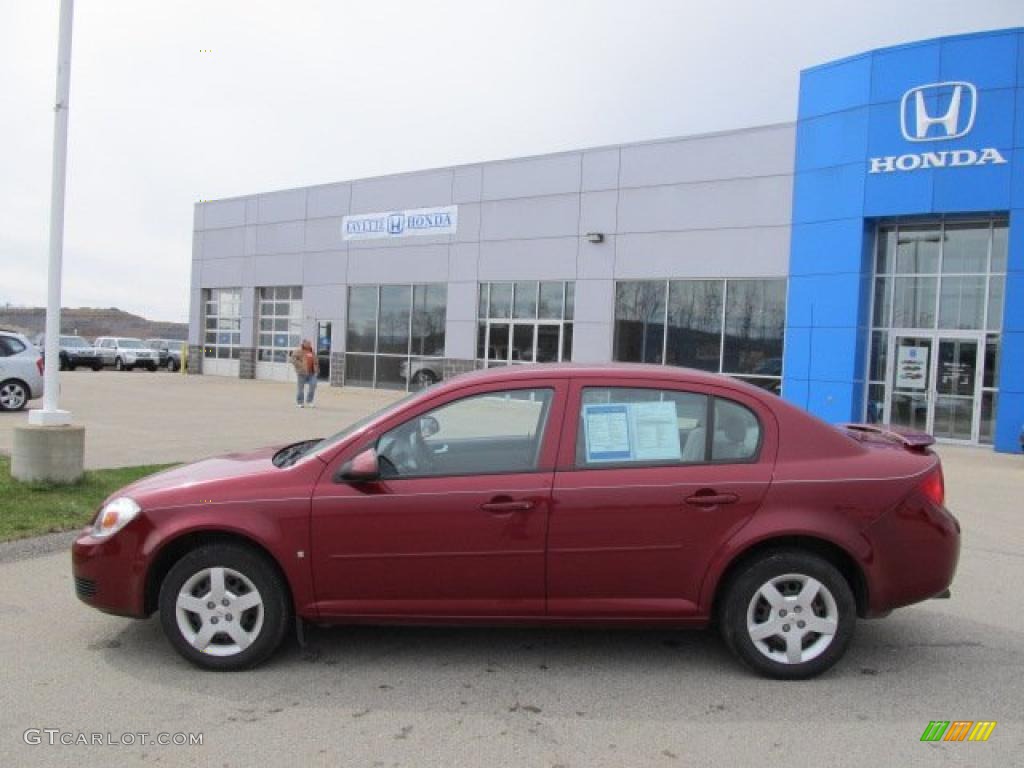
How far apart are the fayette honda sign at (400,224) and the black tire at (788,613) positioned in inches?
870

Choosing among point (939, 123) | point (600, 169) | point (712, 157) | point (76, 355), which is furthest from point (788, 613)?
A: point (76, 355)

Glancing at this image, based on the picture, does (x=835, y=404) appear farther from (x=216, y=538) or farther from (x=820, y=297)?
(x=216, y=538)

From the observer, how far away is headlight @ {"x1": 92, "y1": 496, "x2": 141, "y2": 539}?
4.41m

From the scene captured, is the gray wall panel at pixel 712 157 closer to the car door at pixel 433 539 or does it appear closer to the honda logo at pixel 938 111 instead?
the honda logo at pixel 938 111

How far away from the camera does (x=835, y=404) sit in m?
18.1

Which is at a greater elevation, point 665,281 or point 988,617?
point 665,281

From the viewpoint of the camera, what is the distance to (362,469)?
423cm

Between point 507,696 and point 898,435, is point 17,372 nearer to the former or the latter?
point 507,696

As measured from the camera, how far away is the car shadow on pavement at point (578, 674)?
13.3 ft

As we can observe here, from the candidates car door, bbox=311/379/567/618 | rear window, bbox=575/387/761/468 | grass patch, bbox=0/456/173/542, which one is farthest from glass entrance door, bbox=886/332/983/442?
car door, bbox=311/379/567/618

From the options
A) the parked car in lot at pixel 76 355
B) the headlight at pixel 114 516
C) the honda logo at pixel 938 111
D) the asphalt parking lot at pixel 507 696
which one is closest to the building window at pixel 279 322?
the parked car in lot at pixel 76 355

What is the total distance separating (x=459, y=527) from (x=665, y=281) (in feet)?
58.4

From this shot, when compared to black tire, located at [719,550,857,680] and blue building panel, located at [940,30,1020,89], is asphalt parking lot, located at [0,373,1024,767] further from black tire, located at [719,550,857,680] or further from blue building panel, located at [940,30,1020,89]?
blue building panel, located at [940,30,1020,89]

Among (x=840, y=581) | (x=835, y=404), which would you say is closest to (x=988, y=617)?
(x=840, y=581)
